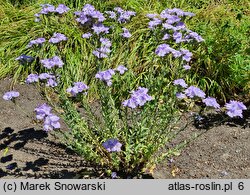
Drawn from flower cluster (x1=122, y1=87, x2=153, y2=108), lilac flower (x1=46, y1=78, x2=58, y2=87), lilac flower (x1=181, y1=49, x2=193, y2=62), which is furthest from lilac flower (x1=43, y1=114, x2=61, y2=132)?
lilac flower (x1=181, y1=49, x2=193, y2=62)

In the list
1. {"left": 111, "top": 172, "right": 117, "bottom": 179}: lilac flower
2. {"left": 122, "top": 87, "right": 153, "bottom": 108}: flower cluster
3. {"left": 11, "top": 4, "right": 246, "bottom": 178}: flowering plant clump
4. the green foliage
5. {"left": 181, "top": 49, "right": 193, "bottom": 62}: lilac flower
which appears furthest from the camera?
the green foliage

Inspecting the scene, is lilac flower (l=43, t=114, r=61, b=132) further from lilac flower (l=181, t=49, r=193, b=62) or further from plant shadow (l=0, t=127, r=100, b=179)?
lilac flower (l=181, t=49, r=193, b=62)

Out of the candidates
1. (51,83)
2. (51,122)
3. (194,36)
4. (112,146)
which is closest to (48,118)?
(51,122)

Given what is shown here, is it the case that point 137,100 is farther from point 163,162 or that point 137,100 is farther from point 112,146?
point 163,162

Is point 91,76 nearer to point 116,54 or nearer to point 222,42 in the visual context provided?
point 116,54

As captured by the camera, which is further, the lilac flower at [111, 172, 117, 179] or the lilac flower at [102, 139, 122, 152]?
the lilac flower at [111, 172, 117, 179]

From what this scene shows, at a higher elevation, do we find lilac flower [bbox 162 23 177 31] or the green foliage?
lilac flower [bbox 162 23 177 31]

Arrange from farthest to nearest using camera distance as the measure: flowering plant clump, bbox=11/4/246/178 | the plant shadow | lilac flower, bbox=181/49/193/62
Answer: the plant shadow < lilac flower, bbox=181/49/193/62 < flowering plant clump, bbox=11/4/246/178

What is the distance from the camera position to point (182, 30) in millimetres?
3178

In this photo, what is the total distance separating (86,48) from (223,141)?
1.62 meters

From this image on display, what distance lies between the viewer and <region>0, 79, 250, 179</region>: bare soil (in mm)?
3402

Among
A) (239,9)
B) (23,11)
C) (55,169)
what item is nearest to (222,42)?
(239,9)

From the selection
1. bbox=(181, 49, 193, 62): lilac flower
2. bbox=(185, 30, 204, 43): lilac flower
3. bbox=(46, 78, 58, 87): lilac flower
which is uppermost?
bbox=(185, 30, 204, 43): lilac flower

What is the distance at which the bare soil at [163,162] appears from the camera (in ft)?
11.2
